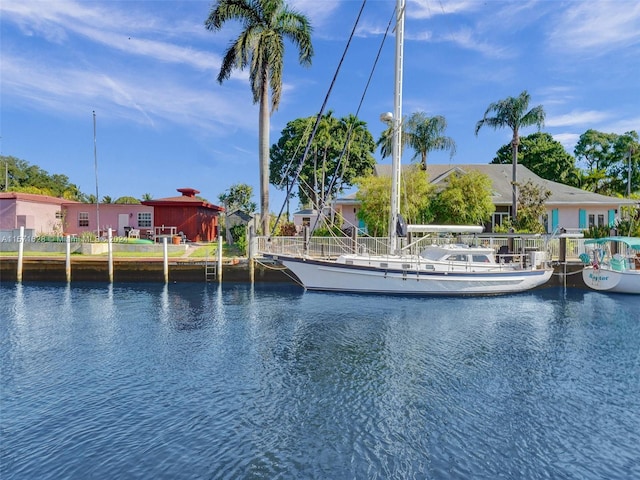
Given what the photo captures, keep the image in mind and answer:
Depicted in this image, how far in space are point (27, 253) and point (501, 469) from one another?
35.3 meters

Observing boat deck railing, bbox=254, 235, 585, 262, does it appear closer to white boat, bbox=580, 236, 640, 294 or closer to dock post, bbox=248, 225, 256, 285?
dock post, bbox=248, 225, 256, 285

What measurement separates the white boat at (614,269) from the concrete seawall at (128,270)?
1942cm

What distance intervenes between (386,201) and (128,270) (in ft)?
62.4

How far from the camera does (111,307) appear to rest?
67.3ft

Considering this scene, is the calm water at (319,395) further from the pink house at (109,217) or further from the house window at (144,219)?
the pink house at (109,217)

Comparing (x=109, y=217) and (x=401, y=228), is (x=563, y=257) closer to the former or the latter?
(x=401, y=228)

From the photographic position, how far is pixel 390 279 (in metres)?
22.9

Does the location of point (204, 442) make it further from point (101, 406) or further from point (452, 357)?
point (452, 357)

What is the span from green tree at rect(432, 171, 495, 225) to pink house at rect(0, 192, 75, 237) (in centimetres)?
3514

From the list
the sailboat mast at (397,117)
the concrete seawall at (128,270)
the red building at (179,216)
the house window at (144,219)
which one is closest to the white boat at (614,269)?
the sailboat mast at (397,117)

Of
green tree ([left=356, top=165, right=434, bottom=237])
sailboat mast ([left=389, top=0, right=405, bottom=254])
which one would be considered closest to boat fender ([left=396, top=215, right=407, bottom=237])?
sailboat mast ([left=389, top=0, right=405, bottom=254])

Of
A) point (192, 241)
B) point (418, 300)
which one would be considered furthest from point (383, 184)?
point (192, 241)

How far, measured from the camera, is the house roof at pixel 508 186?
1409 inches

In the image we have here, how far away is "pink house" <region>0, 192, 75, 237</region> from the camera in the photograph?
38312 millimetres
